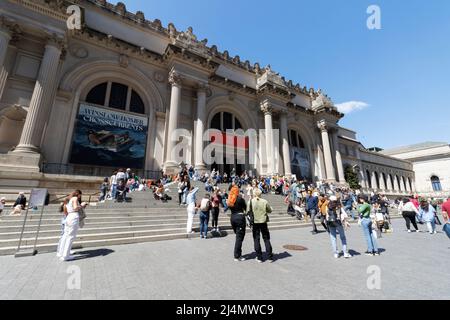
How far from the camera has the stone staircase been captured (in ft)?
20.6

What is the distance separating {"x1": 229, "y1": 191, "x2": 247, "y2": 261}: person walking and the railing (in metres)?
12.2

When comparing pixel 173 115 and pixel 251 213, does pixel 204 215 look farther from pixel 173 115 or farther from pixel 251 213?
pixel 173 115

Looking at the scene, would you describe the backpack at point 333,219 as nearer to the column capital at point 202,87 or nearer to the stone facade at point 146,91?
the stone facade at point 146,91

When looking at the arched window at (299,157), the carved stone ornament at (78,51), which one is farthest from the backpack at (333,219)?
the arched window at (299,157)

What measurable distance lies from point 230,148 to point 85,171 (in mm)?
13037

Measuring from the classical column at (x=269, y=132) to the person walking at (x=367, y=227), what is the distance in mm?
16066

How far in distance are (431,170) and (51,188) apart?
6730cm

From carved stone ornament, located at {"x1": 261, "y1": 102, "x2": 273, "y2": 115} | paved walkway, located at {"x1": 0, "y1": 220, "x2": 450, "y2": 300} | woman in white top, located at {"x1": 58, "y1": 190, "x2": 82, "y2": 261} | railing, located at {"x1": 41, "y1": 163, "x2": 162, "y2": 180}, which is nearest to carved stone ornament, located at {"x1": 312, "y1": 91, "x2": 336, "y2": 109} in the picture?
carved stone ornament, located at {"x1": 261, "y1": 102, "x2": 273, "y2": 115}

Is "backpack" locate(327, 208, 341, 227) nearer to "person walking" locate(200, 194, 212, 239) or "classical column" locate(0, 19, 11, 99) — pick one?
"person walking" locate(200, 194, 212, 239)

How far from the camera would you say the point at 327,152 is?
28.1 meters

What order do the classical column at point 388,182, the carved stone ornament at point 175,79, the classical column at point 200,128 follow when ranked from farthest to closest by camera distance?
the classical column at point 388,182 < the carved stone ornament at point 175,79 < the classical column at point 200,128

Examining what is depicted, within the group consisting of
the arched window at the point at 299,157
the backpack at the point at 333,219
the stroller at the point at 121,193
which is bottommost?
the backpack at the point at 333,219

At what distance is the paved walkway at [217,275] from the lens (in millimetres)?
3250

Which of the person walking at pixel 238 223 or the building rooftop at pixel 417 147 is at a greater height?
the building rooftop at pixel 417 147
